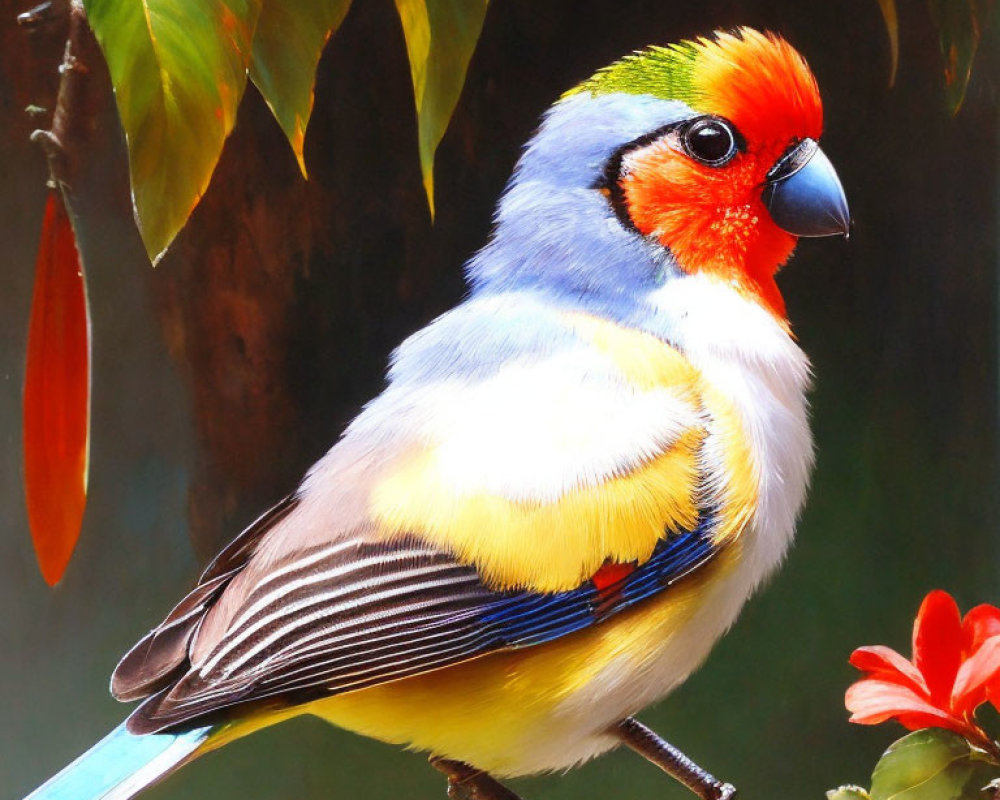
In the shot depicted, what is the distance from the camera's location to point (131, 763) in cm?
84

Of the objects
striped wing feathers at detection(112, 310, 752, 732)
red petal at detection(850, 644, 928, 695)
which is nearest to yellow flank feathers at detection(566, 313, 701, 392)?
striped wing feathers at detection(112, 310, 752, 732)

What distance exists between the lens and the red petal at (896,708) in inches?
31.3

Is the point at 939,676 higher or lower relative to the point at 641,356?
lower

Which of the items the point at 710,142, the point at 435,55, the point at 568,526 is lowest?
the point at 568,526

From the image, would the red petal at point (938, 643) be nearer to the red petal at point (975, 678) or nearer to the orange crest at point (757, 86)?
the red petal at point (975, 678)

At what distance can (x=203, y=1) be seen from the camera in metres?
0.86

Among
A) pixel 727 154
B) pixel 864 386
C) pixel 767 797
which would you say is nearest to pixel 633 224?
pixel 727 154

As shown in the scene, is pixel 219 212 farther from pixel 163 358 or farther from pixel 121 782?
pixel 121 782

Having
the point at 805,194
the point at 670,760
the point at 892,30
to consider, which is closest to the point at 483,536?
the point at 670,760

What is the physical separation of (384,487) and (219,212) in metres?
0.27

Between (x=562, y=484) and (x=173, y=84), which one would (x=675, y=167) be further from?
(x=173, y=84)

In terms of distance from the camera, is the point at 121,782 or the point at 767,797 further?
the point at 767,797

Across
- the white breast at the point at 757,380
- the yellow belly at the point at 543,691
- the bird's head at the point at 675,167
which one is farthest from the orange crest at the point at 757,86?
the yellow belly at the point at 543,691

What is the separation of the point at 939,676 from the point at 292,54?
69cm
